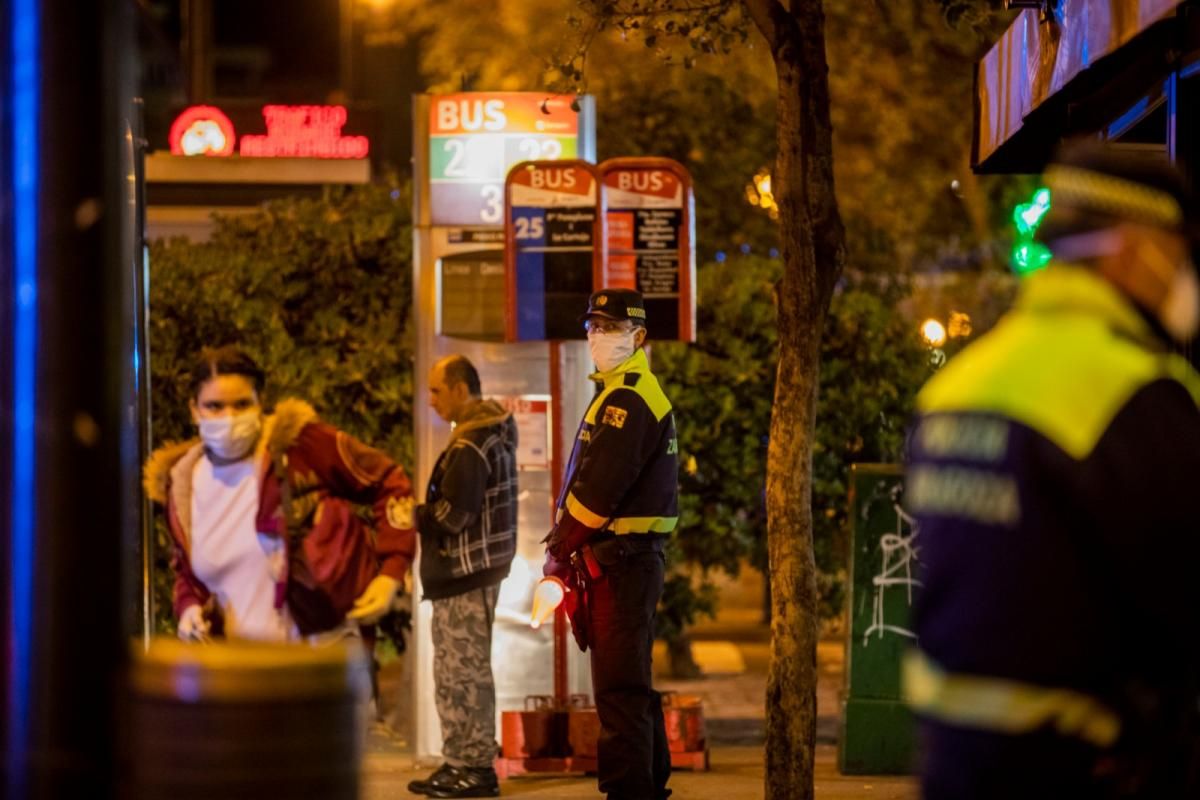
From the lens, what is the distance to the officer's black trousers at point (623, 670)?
308 inches

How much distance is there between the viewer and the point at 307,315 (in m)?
12.1

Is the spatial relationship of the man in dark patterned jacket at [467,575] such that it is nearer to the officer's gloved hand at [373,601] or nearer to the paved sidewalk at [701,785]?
the paved sidewalk at [701,785]

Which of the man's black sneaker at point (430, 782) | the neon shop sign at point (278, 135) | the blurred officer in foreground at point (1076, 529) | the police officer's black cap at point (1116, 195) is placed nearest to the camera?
the blurred officer in foreground at point (1076, 529)

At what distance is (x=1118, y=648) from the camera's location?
11.8ft

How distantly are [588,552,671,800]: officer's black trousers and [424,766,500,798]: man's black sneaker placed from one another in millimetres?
1287

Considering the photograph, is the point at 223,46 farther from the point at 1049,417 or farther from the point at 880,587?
the point at 1049,417

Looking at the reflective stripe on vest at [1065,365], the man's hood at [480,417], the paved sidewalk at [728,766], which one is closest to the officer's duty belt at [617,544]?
the man's hood at [480,417]

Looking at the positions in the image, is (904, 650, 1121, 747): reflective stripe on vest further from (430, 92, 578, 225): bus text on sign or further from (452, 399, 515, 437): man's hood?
(430, 92, 578, 225): bus text on sign

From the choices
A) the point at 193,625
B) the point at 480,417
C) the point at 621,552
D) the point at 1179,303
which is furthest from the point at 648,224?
the point at 1179,303

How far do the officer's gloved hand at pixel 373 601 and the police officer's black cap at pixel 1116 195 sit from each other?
10.5ft

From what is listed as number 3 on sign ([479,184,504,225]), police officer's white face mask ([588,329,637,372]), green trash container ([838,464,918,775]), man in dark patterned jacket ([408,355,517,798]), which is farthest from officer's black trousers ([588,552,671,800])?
number 3 on sign ([479,184,504,225])

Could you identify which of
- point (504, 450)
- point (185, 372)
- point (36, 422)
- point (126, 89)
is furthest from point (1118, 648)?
point (185, 372)

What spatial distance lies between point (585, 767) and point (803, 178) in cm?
338

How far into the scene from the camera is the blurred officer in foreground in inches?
140
